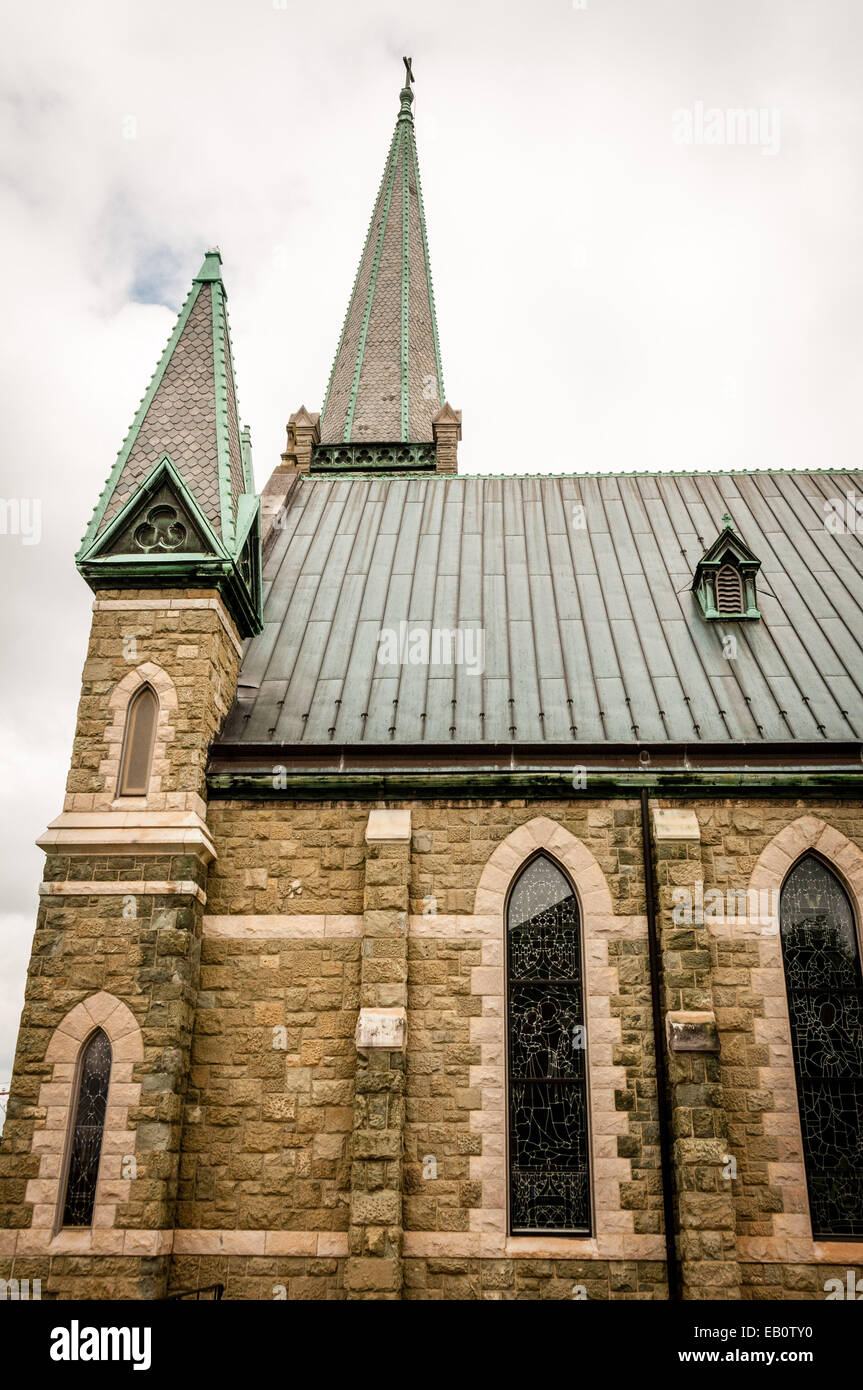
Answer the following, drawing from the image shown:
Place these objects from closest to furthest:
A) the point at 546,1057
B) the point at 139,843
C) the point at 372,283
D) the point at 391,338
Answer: the point at 546,1057, the point at 139,843, the point at 391,338, the point at 372,283

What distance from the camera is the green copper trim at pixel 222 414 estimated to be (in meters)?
11.9

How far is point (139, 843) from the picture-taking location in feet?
33.8

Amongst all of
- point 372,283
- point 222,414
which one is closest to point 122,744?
point 222,414

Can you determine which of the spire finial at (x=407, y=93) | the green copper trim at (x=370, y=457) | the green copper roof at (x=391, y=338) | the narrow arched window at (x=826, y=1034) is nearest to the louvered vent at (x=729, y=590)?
the narrow arched window at (x=826, y=1034)

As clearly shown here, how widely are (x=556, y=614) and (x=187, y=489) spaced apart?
4.71m

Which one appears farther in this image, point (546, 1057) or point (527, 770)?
point (527, 770)

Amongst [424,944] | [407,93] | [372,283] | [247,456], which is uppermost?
[407,93]

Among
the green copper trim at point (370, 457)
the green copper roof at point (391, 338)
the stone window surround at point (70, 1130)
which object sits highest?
the green copper roof at point (391, 338)

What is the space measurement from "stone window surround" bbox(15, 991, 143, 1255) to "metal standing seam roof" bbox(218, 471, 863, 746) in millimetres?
3098

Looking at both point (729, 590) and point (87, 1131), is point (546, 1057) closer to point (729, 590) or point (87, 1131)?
point (87, 1131)

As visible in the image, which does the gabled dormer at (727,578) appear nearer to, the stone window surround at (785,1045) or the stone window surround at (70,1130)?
the stone window surround at (785,1045)

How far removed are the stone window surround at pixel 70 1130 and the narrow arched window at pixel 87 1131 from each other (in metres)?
0.06

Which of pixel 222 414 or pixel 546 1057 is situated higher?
pixel 222 414

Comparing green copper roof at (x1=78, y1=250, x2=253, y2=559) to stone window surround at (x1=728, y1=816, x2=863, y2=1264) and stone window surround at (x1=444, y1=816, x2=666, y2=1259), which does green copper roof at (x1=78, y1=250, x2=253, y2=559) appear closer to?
Answer: stone window surround at (x1=444, y1=816, x2=666, y2=1259)
